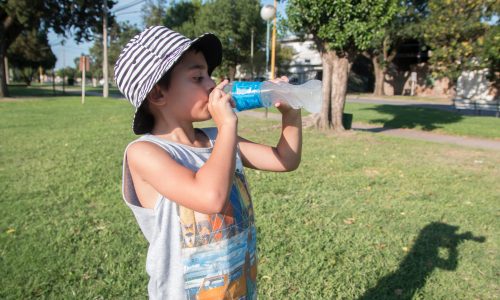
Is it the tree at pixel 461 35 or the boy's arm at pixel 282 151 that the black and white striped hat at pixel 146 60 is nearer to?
the boy's arm at pixel 282 151

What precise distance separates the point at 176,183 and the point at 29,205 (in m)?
3.94

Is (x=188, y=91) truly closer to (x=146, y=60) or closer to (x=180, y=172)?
(x=146, y=60)

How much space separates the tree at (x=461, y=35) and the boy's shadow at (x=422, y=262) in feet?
30.7

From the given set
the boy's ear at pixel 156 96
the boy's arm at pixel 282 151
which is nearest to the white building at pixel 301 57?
the boy's arm at pixel 282 151

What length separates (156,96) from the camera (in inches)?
57.7

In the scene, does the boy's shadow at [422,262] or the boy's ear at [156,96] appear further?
the boy's shadow at [422,262]

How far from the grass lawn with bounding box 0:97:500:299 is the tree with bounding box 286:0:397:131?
3701mm

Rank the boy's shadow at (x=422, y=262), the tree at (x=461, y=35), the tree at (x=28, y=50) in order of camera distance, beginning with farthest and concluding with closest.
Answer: the tree at (x=28, y=50), the tree at (x=461, y=35), the boy's shadow at (x=422, y=262)

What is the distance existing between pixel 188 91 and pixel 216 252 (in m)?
0.58

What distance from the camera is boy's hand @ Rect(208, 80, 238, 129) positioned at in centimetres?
133

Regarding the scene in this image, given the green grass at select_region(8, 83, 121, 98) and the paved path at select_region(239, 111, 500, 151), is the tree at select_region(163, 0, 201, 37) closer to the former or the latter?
the green grass at select_region(8, 83, 121, 98)

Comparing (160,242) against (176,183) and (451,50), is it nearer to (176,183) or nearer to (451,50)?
(176,183)

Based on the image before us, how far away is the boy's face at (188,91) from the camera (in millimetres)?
1446

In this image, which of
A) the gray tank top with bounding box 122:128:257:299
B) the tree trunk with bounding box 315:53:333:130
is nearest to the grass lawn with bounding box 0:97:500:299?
the gray tank top with bounding box 122:128:257:299
